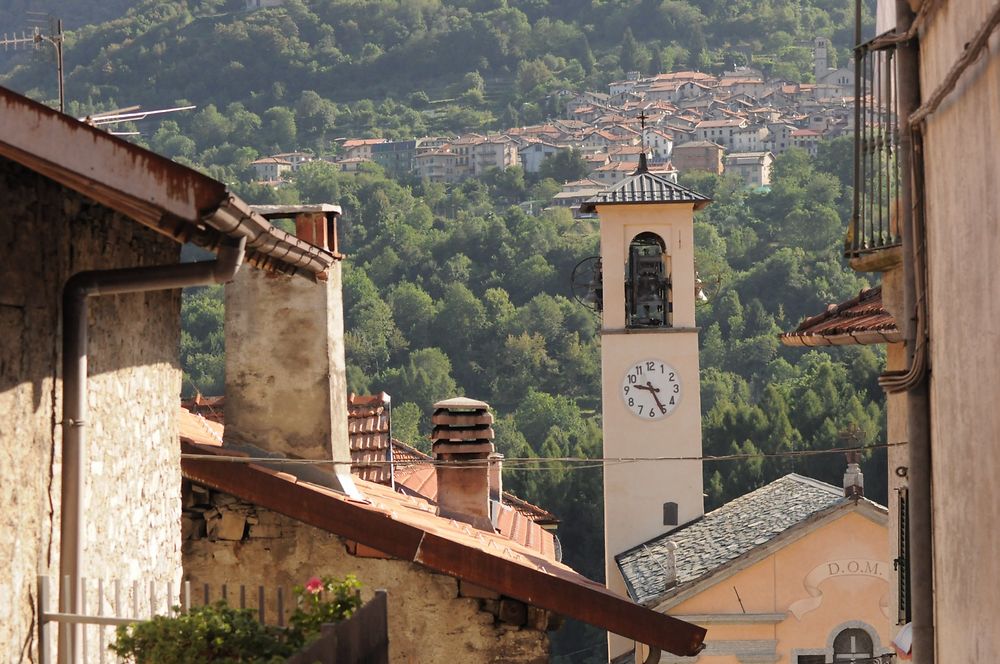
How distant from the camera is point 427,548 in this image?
27.5ft

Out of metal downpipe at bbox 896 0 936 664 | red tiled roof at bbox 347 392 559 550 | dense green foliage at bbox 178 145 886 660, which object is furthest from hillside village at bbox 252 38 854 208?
metal downpipe at bbox 896 0 936 664

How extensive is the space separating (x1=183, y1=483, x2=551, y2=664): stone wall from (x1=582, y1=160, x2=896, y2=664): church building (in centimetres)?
1085

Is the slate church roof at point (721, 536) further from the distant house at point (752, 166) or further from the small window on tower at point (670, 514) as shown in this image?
the distant house at point (752, 166)

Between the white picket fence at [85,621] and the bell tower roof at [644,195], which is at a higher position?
the bell tower roof at [644,195]

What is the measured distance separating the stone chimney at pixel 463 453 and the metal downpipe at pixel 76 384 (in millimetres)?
6850

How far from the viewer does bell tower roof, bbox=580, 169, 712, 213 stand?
27.0 meters

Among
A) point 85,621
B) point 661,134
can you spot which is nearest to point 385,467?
point 85,621


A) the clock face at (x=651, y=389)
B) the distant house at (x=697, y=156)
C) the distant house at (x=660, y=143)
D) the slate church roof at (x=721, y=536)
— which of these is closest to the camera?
the slate church roof at (x=721, y=536)

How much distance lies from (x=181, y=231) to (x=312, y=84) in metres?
158

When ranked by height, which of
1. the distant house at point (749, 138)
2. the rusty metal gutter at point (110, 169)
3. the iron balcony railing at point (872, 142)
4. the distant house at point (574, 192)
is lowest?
the rusty metal gutter at point (110, 169)

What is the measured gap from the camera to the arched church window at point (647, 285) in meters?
27.5

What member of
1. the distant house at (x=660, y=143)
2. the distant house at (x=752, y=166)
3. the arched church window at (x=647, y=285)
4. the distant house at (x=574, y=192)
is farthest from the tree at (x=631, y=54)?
the arched church window at (x=647, y=285)

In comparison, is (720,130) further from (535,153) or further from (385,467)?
(385,467)

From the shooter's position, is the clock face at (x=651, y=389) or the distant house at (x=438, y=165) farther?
the distant house at (x=438, y=165)
